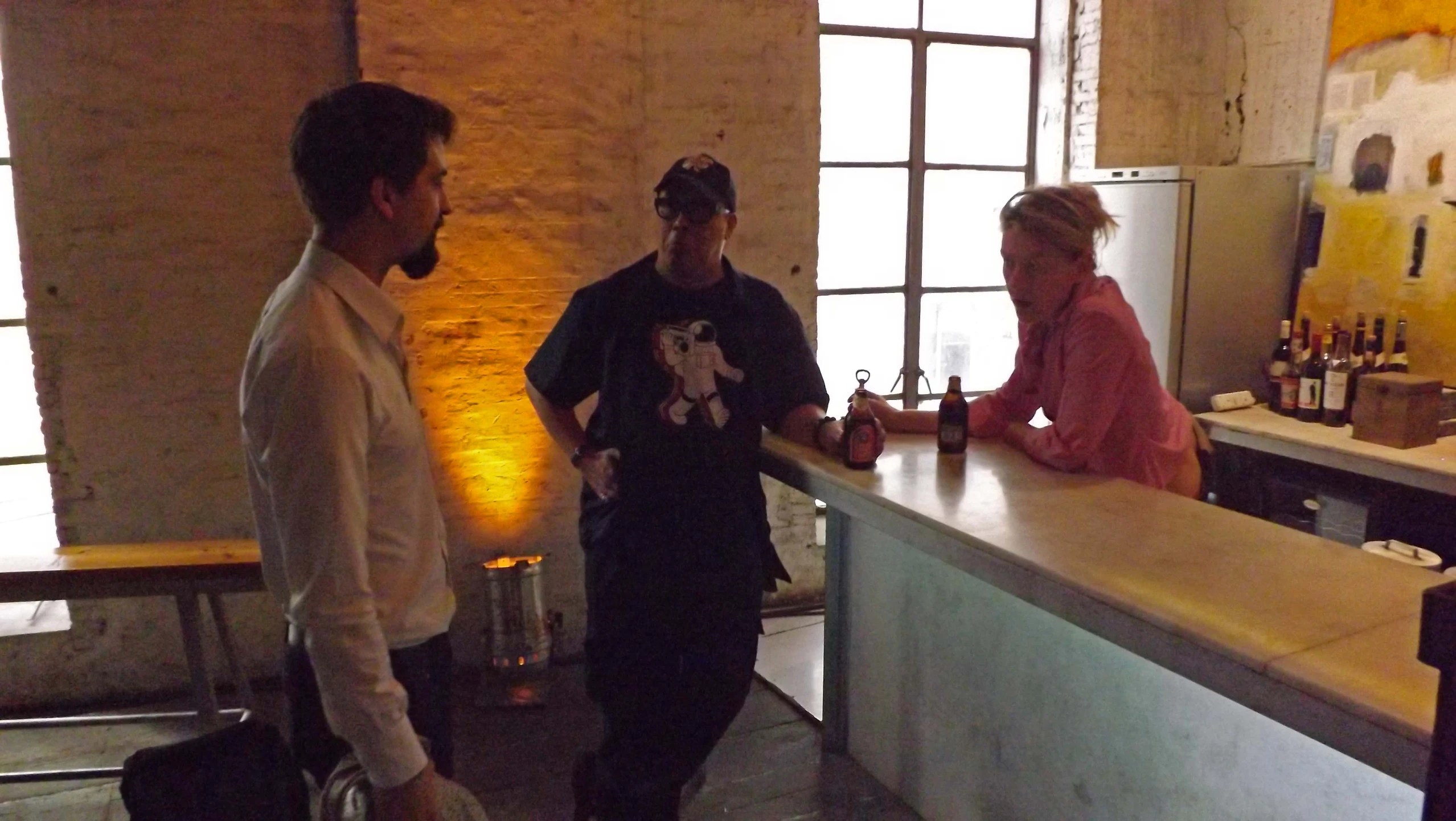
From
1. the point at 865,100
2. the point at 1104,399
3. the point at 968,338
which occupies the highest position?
the point at 865,100

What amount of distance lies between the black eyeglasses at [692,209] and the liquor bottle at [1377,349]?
2.84 m

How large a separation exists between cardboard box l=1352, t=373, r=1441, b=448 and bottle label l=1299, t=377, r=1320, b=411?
0.34 m

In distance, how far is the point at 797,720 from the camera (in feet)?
11.3

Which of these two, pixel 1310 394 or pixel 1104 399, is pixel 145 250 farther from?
pixel 1310 394

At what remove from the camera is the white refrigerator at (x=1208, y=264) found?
408cm

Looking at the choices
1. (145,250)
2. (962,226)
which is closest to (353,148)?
(145,250)

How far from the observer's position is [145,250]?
3352 mm

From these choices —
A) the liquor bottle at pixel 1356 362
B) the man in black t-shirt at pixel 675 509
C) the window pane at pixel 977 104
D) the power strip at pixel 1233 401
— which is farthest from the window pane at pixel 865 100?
the man in black t-shirt at pixel 675 509

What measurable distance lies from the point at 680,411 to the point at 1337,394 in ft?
8.84

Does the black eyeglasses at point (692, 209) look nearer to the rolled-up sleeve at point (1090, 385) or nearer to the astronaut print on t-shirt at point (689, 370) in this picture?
the astronaut print on t-shirt at point (689, 370)

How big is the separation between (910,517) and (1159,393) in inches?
29.5

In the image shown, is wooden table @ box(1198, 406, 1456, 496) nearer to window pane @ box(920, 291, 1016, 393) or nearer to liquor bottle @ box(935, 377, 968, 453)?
window pane @ box(920, 291, 1016, 393)

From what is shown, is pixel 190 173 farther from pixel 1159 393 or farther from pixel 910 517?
pixel 1159 393

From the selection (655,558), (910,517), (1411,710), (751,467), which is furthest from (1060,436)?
(1411,710)
